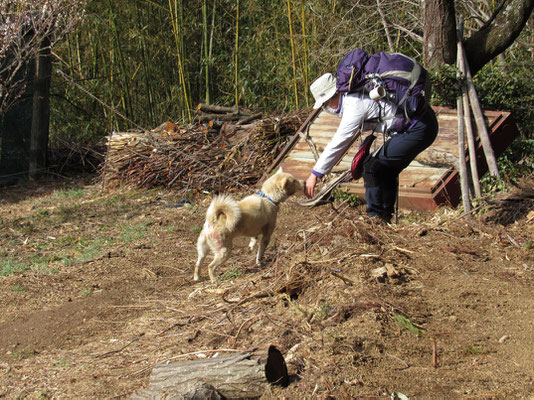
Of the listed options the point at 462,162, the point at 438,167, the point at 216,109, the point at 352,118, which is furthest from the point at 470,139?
the point at 216,109

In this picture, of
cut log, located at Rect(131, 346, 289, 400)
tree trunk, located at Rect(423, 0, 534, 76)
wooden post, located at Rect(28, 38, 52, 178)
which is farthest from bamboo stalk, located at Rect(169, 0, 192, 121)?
cut log, located at Rect(131, 346, 289, 400)

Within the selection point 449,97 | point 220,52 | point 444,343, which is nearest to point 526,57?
point 449,97

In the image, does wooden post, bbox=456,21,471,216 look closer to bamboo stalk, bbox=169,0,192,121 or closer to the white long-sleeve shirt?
the white long-sleeve shirt

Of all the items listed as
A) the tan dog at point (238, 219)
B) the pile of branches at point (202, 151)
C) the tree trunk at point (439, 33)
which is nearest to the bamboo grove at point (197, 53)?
the pile of branches at point (202, 151)

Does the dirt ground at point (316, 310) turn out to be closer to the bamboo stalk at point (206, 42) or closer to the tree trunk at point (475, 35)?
the tree trunk at point (475, 35)

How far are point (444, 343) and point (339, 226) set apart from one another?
2.00 meters

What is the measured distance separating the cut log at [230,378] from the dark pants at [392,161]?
2.52 metres

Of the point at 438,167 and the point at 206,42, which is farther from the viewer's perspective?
the point at 206,42

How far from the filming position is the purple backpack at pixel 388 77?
14.4 ft

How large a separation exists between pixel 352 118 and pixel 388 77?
1.43 ft

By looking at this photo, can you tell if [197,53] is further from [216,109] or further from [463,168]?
[463,168]

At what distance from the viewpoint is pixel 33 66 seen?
11156 millimetres

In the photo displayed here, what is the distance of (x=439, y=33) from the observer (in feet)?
22.4

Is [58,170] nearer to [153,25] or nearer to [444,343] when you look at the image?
[153,25]
